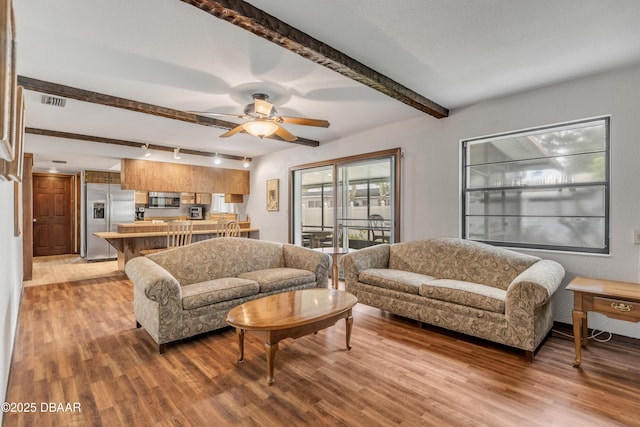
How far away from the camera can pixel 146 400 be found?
2.03 m

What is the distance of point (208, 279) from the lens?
11.6 feet

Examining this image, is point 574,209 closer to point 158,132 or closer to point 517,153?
point 517,153

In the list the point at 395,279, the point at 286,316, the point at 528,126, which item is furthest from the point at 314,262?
the point at 528,126

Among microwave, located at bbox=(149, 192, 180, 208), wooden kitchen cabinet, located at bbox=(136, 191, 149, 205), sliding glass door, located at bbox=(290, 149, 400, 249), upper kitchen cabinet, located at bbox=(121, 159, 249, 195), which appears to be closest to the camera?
sliding glass door, located at bbox=(290, 149, 400, 249)

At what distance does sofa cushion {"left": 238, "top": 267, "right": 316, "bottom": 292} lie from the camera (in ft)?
11.1

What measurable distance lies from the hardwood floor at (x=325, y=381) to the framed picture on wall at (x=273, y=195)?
373 centimetres

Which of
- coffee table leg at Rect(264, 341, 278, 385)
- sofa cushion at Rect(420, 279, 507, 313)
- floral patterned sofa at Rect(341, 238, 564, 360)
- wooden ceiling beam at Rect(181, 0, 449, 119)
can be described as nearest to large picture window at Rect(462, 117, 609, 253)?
floral patterned sofa at Rect(341, 238, 564, 360)

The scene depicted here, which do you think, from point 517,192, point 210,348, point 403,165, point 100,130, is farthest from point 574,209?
point 100,130

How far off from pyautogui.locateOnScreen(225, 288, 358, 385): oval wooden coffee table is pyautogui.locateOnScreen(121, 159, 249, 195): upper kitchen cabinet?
184 inches

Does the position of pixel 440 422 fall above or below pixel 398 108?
below

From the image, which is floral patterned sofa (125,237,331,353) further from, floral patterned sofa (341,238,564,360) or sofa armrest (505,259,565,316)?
sofa armrest (505,259,565,316)

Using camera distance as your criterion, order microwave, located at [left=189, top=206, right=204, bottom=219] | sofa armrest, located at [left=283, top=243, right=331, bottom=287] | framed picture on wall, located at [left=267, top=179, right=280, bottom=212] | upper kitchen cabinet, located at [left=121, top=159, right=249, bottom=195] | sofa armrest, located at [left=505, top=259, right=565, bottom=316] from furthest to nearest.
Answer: microwave, located at [left=189, top=206, right=204, bottom=219] → framed picture on wall, located at [left=267, top=179, right=280, bottom=212] → upper kitchen cabinet, located at [left=121, top=159, right=249, bottom=195] → sofa armrest, located at [left=283, top=243, right=331, bottom=287] → sofa armrest, located at [left=505, top=259, right=565, bottom=316]

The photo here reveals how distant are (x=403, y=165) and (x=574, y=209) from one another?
1977mm

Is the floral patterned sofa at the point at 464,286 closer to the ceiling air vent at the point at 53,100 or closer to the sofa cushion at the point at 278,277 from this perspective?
the sofa cushion at the point at 278,277
